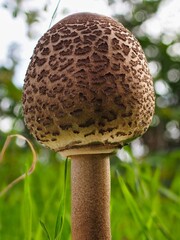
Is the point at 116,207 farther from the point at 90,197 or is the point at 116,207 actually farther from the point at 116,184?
the point at 116,184

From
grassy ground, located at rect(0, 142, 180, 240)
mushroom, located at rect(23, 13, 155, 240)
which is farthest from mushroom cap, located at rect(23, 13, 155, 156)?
grassy ground, located at rect(0, 142, 180, 240)

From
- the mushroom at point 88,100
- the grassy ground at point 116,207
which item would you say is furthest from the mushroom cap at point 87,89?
the grassy ground at point 116,207

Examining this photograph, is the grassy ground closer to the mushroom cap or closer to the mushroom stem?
the mushroom stem

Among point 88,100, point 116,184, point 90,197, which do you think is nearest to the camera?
point 88,100

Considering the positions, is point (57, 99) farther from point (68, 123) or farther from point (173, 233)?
point (173, 233)

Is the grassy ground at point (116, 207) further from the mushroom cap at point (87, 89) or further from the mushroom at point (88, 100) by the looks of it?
the mushroom cap at point (87, 89)

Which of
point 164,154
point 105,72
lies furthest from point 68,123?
point 164,154

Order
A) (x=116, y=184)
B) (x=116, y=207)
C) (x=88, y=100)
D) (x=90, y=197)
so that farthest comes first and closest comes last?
(x=116, y=184)
(x=116, y=207)
(x=90, y=197)
(x=88, y=100)

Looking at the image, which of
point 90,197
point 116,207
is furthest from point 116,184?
point 90,197
